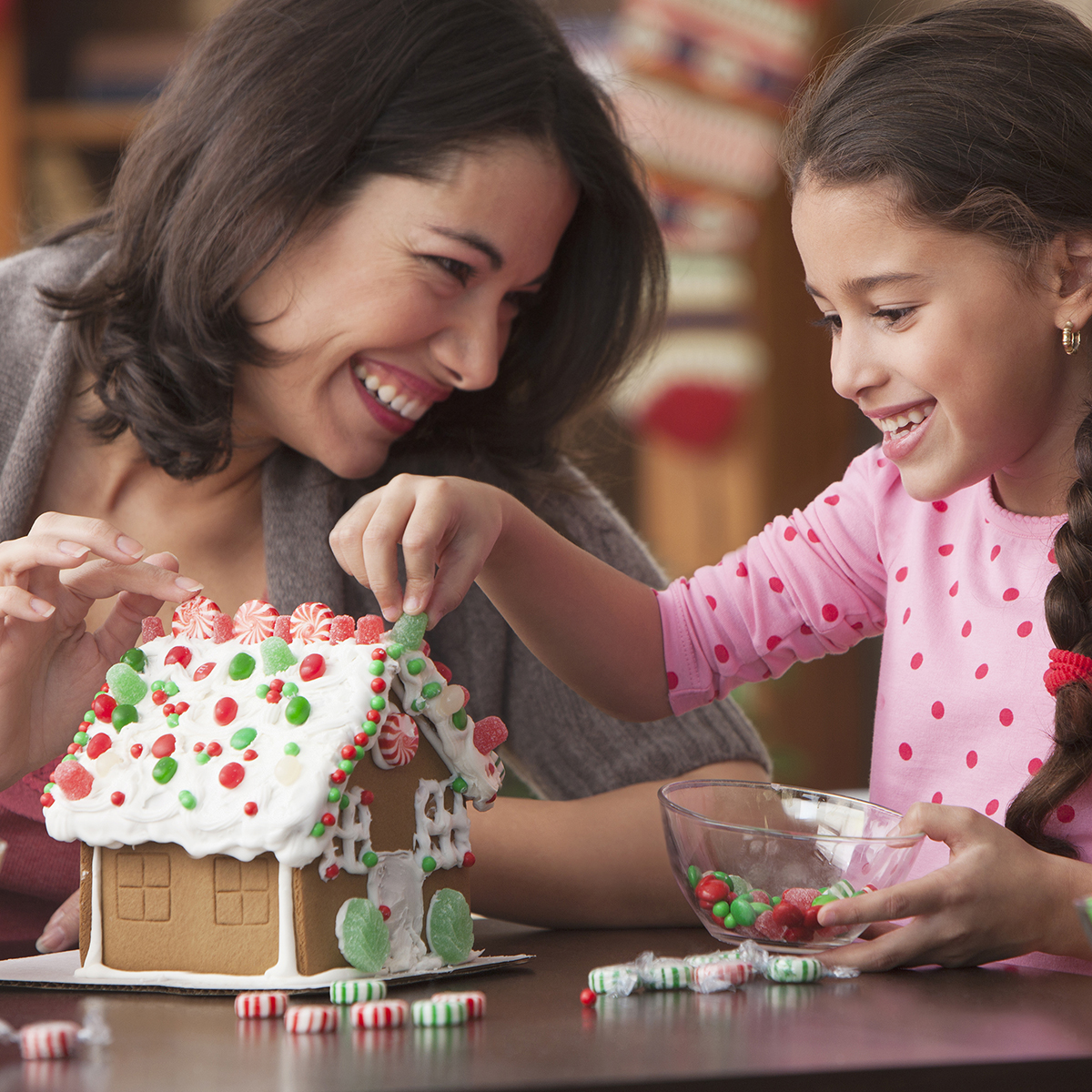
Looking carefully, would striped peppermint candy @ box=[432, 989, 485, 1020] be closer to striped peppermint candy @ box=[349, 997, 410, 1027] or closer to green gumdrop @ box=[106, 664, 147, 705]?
striped peppermint candy @ box=[349, 997, 410, 1027]

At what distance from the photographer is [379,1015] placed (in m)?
0.70

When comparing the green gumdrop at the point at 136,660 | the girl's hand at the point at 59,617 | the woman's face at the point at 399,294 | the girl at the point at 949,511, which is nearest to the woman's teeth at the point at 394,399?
the woman's face at the point at 399,294

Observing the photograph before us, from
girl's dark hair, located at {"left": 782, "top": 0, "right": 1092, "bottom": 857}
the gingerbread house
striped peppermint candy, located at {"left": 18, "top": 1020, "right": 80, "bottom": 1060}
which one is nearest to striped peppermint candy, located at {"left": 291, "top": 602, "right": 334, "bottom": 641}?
the gingerbread house

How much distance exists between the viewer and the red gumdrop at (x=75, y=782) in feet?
2.83

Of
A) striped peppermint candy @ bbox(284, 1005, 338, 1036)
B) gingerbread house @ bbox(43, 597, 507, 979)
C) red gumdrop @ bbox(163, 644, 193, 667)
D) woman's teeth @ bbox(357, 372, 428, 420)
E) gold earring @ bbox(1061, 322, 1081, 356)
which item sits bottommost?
striped peppermint candy @ bbox(284, 1005, 338, 1036)

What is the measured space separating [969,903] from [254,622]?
526 millimetres

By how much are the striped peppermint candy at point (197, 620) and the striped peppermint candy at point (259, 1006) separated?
0.29 metres

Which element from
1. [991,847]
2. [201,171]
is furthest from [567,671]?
[201,171]

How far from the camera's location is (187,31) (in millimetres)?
2924

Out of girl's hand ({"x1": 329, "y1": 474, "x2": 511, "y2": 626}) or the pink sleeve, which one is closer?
girl's hand ({"x1": 329, "y1": 474, "x2": 511, "y2": 626})

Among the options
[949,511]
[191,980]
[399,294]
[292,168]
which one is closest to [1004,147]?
[949,511]

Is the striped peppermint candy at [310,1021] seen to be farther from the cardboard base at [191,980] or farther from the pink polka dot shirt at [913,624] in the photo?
the pink polka dot shirt at [913,624]

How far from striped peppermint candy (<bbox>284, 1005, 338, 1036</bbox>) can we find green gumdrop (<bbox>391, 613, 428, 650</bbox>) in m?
0.28

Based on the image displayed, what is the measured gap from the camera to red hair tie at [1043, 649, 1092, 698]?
0.97 meters
